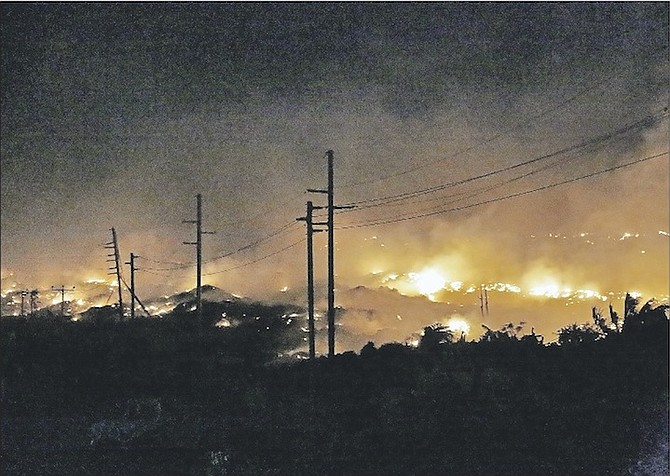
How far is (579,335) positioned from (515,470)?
25.3ft

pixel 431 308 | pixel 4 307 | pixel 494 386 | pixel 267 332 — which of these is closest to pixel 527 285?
pixel 431 308

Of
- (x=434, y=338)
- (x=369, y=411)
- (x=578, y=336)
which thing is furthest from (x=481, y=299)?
(x=369, y=411)

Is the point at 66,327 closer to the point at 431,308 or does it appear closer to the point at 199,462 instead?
the point at 199,462

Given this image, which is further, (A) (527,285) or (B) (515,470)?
(A) (527,285)

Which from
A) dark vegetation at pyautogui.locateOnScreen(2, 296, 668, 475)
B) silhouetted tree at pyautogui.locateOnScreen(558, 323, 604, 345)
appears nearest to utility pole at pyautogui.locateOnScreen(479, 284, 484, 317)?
dark vegetation at pyautogui.locateOnScreen(2, 296, 668, 475)

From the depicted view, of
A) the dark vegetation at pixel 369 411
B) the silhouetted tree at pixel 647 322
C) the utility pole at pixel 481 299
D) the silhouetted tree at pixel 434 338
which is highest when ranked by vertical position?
the utility pole at pixel 481 299

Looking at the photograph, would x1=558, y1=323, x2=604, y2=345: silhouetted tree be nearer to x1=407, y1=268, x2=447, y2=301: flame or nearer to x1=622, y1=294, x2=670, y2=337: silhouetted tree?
x1=622, y1=294, x2=670, y2=337: silhouetted tree

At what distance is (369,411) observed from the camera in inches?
645

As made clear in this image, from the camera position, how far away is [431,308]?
228 feet

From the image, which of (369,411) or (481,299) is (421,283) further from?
(369,411)

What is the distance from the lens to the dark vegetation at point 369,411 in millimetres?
14172

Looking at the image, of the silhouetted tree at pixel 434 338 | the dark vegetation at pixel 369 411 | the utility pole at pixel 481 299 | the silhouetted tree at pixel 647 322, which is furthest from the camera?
the utility pole at pixel 481 299

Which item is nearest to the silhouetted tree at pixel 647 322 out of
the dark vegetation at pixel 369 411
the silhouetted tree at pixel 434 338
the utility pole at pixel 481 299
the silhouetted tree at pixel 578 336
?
the dark vegetation at pixel 369 411

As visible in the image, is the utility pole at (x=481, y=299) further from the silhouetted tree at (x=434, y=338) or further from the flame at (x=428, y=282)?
the silhouetted tree at (x=434, y=338)
